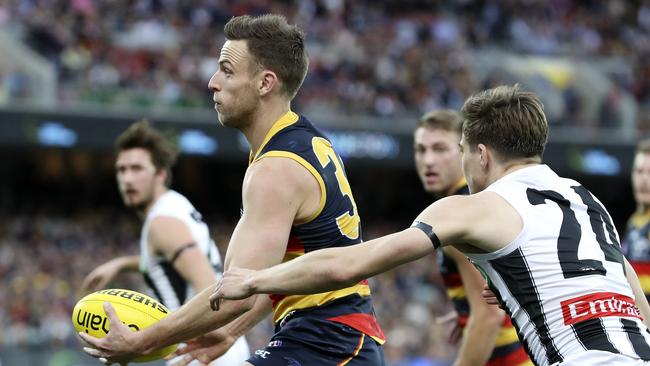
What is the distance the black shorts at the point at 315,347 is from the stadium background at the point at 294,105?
429 inches

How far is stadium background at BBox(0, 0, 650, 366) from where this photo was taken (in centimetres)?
2028

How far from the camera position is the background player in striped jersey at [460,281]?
7.05 meters

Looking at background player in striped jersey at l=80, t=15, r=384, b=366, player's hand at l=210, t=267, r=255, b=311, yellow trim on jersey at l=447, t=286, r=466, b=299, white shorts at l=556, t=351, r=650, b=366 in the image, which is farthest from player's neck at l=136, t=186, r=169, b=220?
white shorts at l=556, t=351, r=650, b=366

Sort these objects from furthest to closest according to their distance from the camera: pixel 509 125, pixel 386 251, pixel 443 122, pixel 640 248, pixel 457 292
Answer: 1. pixel 640 248
2. pixel 443 122
3. pixel 457 292
4. pixel 509 125
5. pixel 386 251

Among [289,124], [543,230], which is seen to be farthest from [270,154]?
[543,230]

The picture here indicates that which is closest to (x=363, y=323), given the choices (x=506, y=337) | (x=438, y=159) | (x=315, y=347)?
(x=315, y=347)

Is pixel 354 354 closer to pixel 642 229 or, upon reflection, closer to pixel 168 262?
pixel 168 262

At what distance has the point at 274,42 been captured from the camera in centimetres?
547

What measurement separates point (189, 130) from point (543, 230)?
18.2m

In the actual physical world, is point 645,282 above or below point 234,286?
below

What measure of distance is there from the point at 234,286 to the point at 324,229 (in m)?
0.69

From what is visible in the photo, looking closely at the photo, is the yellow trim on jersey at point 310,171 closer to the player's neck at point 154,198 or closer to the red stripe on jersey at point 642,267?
the player's neck at point 154,198

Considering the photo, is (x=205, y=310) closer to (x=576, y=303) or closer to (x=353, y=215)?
(x=353, y=215)

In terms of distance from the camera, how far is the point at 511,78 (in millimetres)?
26281
